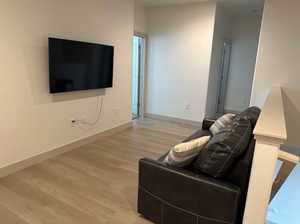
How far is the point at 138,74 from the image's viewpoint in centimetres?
574

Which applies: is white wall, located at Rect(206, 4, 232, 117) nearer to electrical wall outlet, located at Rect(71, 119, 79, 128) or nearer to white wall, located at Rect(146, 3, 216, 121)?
white wall, located at Rect(146, 3, 216, 121)

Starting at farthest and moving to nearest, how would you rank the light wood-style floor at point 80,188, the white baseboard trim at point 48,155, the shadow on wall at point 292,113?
the shadow on wall at point 292,113, the white baseboard trim at point 48,155, the light wood-style floor at point 80,188

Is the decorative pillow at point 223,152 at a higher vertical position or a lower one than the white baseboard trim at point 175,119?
higher

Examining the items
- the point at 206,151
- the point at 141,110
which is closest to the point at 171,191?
the point at 206,151

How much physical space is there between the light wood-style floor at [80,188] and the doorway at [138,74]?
210 cm

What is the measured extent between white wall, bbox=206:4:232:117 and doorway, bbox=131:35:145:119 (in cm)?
176

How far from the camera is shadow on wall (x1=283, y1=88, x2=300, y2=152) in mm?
3857

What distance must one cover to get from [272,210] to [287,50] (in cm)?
328

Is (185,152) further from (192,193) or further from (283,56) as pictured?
(283,56)

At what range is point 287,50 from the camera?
151 inches

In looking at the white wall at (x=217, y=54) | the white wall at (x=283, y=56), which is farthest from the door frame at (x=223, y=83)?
the white wall at (x=283, y=56)

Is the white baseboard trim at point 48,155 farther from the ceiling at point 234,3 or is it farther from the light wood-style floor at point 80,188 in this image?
the ceiling at point 234,3

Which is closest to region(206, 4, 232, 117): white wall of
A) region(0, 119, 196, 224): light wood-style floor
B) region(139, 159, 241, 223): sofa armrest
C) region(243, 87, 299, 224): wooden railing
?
region(0, 119, 196, 224): light wood-style floor

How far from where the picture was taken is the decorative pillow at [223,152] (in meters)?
1.62
